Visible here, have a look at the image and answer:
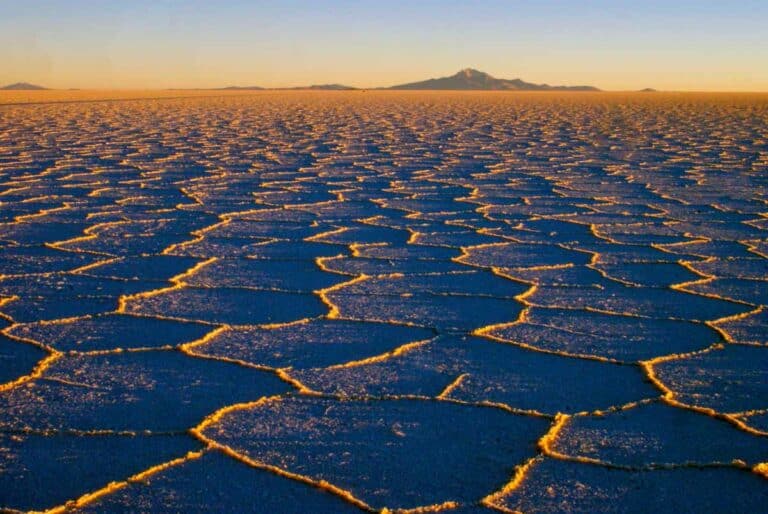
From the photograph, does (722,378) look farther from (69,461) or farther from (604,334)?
(69,461)

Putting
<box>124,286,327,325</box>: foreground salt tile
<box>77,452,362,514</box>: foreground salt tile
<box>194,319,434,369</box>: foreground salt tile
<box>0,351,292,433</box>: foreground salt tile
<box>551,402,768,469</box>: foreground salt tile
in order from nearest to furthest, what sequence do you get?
<box>77,452,362,514</box>: foreground salt tile
<box>551,402,768,469</box>: foreground salt tile
<box>0,351,292,433</box>: foreground salt tile
<box>194,319,434,369</box>: foreground salt tile
<box>124,286,327,325</box>: foreground salt tile

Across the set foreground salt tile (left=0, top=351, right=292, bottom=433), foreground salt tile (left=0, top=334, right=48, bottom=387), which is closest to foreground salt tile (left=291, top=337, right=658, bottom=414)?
foreground salt tile (left=0, top=351, right=292, bottom=433)

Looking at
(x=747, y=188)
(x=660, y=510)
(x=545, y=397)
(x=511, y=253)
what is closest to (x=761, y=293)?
(x=511, y=253)

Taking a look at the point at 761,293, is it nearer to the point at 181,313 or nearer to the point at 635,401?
the point at 635,401

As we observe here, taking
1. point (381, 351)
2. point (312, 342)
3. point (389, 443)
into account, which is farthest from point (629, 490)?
point (312, 342)

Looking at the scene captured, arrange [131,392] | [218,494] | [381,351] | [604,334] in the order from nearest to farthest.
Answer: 1. [218,494]
2. [131,392]
3. [381,351]
4. [604,334]

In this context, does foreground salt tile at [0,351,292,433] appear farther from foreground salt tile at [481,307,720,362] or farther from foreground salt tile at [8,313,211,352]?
foreground salt tile at [481,307,720,362]

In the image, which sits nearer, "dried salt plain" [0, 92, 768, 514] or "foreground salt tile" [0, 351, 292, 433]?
"dried salt plain" [0, 92, 768, 514]

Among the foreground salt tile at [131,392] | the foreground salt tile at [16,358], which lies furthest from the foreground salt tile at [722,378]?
the foreground salt tile at [16,358]

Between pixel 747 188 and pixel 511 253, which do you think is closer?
pixel 511 253
